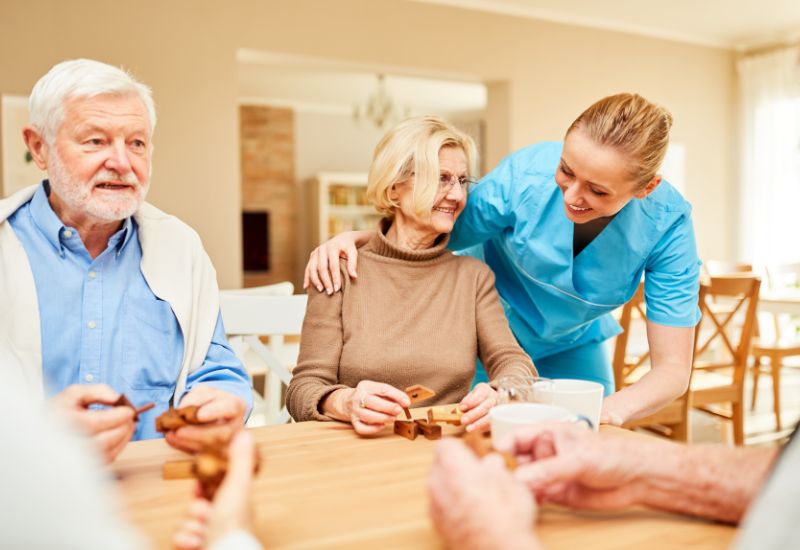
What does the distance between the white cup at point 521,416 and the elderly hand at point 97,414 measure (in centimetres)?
47

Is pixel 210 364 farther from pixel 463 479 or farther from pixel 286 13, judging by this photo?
pixel 286 13

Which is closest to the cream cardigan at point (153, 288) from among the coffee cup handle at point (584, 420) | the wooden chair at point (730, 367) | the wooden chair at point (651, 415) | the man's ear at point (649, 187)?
the coffee cup handle at point (584, 420)

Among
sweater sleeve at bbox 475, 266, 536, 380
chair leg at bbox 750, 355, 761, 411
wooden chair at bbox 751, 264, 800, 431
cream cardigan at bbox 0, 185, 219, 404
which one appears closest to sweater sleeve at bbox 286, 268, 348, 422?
cream cardigan at bbox 0, 185, 219, 404

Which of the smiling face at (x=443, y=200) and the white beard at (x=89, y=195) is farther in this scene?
the smiling face at (x=443, y=200)

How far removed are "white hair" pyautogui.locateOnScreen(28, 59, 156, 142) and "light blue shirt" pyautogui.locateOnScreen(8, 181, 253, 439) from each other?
0.48 ft

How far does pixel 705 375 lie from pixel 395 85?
5654mm

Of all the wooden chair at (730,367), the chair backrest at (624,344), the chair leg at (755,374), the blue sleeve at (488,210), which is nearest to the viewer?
the blue sleeve at (488,210)

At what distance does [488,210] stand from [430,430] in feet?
2.60

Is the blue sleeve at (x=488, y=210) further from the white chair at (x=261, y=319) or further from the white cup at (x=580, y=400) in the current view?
the white cup at (x=580, y=400)

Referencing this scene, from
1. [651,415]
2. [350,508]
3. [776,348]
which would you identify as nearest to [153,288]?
[350,508]

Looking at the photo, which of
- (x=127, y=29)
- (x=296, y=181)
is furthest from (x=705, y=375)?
(x=296, y=181)

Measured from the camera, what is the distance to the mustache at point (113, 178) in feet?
4.44

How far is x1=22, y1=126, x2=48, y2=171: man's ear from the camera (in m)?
1.38

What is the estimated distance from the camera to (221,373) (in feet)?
4.58
